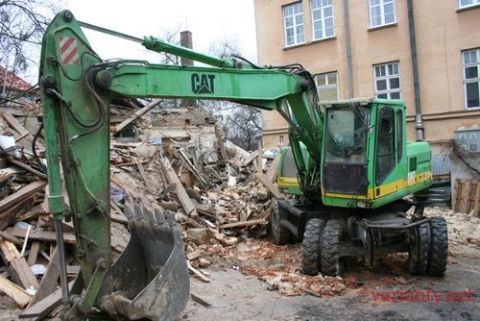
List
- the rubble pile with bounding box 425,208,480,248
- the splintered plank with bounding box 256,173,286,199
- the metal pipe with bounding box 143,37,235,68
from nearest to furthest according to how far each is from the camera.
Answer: the metal pipe with bounding box 143,37,235,68 → the rubble pile with bounding box 425,208,480,248 → the splintered plank with bounding box 256,173,286,199

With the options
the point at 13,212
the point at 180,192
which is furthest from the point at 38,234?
the point at 180,192

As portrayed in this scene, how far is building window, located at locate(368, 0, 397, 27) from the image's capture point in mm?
18828

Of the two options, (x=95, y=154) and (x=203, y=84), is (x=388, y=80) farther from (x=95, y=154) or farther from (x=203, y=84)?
(x=95, y=154)

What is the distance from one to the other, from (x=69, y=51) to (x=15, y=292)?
3123 mm

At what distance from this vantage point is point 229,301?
21.7 ft

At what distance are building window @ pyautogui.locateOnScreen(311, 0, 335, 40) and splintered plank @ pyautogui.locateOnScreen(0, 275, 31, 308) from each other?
53.7 feet

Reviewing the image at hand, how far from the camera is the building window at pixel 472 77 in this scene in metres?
17.2

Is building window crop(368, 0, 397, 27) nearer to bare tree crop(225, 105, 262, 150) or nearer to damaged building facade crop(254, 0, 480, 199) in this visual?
damaged building facade crop(254, 0, 480, 199)

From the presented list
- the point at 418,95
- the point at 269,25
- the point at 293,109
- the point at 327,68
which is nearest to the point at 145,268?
the point at 293,109

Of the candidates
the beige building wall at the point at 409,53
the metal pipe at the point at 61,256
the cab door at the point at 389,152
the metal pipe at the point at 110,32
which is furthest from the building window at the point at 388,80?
the metal pipe at the point at 61,256

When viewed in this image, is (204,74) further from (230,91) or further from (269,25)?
(269,25)

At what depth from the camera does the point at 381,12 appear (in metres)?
19.1

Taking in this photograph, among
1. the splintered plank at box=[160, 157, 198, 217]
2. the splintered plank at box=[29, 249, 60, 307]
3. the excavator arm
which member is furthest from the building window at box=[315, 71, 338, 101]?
the excavator arm

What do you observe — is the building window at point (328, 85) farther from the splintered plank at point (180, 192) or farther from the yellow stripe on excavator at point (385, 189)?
the yellow stripe on excavator at point (385, 189)
